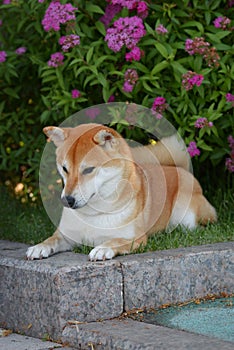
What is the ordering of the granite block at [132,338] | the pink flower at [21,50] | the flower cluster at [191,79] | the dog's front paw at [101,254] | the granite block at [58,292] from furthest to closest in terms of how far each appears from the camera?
the pink flower at [21,50]
the flower cluster at [191,79]
the dog's front paw at [101,254]
the granite block at [58,292]
the granite block at [132,338]

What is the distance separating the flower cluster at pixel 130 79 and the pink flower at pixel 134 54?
0.08 metres

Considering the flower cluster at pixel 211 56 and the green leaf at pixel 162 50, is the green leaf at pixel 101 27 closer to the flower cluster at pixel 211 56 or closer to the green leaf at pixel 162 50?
the green leaf at pixel 162 50

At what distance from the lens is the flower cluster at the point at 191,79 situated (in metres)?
4.69

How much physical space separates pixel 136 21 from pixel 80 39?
46cm

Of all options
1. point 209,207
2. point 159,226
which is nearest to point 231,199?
point 209,207

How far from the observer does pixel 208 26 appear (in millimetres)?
4992

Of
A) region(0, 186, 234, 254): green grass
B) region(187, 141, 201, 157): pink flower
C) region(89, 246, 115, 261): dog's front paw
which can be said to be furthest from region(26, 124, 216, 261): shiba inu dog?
region(187, 141, 201, 157): pink flower

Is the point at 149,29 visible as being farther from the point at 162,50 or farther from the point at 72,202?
the point at 72,202

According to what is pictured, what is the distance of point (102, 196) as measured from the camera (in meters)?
3.89

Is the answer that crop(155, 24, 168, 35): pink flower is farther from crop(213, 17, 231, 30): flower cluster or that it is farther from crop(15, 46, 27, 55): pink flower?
crop(15, 46, 27, 55): pink flower

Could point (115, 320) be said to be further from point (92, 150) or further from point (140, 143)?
point (140, 143)

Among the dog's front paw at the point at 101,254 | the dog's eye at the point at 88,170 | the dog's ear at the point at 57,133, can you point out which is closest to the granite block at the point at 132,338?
the dog's front paw at the point at 101,254

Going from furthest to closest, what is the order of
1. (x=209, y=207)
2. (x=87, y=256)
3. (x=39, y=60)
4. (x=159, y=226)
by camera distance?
(x=39, y=60), (x=209, y=207), (x=159, y=226), (x=87, y=256)

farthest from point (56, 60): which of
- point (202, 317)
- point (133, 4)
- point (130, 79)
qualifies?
point (202, 317)
